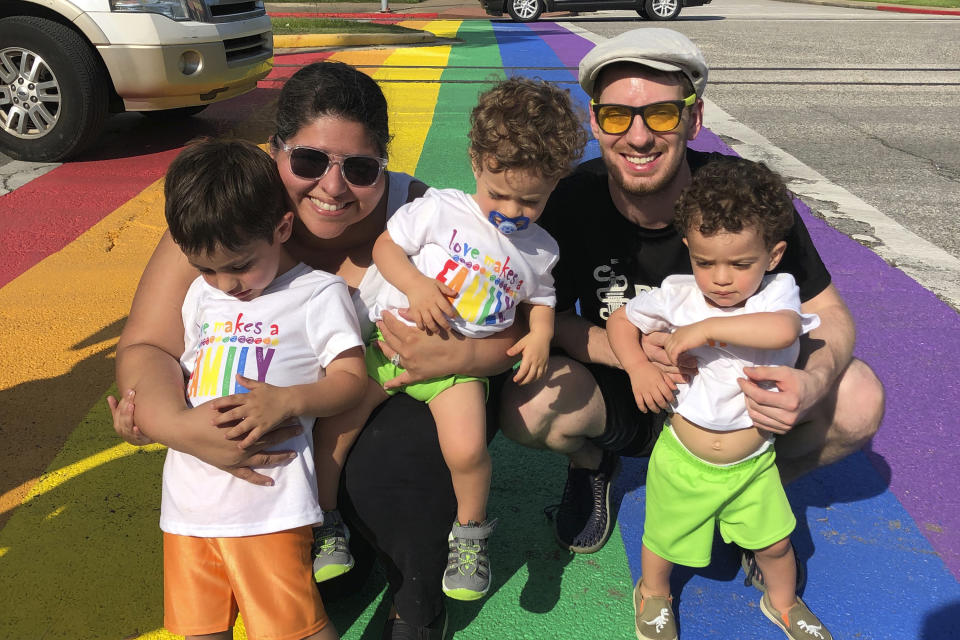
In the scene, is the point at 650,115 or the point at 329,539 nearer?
the point at 329,539

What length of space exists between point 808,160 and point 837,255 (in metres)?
2.59

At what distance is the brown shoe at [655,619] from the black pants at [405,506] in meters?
0.59

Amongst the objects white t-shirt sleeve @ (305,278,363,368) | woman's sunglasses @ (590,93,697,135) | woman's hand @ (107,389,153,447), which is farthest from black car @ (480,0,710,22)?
woman's hand @ (107,389,153,447)

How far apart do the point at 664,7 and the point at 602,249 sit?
65.9 ft

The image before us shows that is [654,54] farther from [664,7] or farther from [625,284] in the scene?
[664,7]

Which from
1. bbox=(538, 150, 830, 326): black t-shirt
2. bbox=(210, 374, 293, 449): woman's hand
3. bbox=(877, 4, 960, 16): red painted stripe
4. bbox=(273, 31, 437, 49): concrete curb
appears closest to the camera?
bbox=(210, 374, 293, 449): woman's hand

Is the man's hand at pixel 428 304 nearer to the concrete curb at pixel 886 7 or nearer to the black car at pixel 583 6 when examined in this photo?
the black car at pixel 583 6

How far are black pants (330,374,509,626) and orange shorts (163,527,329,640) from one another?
315 mm

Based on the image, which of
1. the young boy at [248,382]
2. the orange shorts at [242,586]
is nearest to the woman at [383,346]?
the young boy at [248,382]

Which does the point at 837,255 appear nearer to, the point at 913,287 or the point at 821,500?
the point at 913,287

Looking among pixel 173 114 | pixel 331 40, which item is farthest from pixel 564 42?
pixel 173 114

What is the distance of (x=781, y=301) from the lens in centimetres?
232

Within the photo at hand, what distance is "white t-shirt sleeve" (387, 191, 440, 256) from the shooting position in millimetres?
2463

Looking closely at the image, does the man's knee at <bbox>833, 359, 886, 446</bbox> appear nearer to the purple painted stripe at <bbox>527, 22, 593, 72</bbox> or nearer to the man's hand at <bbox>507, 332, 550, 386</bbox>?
the man's hand at <bbox>507, 332, 550, 386</bbox>
